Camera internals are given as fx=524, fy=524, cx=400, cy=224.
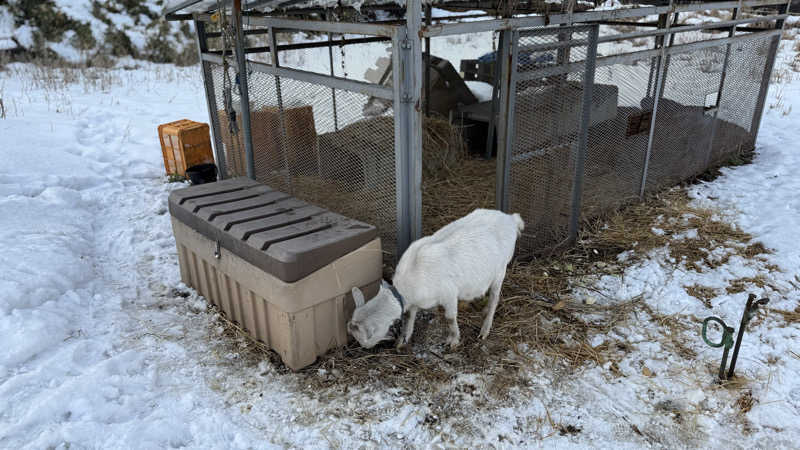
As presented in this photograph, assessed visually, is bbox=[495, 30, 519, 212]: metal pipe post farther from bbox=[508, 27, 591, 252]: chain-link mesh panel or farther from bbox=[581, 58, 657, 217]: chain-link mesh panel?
bbox=[581, 58, 657, 217]: chain-link mesh panel

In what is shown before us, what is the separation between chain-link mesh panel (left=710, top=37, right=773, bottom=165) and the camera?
6.39m

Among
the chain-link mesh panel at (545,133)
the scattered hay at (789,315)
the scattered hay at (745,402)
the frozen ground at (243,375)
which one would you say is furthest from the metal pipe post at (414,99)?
the scattered hay at (789,315)

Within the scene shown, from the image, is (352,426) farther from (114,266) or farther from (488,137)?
(488,137)

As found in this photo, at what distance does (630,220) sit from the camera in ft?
18.4

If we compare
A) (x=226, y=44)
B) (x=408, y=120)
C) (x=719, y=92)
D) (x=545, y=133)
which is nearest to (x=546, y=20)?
(x=545, y=133)

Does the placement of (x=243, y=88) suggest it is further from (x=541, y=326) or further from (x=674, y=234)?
(x=674, y=234)

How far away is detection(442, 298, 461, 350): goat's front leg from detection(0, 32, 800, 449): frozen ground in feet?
1.13

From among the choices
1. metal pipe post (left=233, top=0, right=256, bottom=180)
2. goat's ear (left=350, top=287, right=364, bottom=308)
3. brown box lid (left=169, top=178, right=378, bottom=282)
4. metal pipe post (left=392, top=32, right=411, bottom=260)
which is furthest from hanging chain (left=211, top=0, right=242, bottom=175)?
goat's ear (left=350, top=287, right=364, bottom=308)

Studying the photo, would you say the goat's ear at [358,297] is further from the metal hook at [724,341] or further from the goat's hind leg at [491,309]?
the metal hook at [724,341]

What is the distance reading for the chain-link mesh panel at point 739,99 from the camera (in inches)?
251

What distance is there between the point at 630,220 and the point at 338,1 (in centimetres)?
371

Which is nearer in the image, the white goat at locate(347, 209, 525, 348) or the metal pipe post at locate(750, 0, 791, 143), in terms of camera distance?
Result: the white goat at locate(347, 209, 525, 348)

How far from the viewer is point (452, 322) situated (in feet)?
12.0

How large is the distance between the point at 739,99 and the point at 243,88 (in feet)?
20.5
